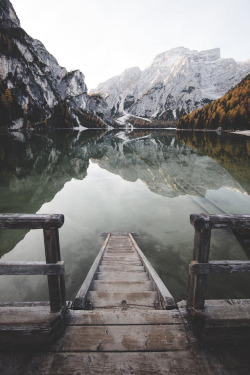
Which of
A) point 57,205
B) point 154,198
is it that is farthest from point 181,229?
point 57,205

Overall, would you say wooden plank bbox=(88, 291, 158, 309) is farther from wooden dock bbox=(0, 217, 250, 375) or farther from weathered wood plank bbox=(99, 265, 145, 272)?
weathered wood plank bbox=(99, 265, 145, 272)

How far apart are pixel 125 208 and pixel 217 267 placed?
39.8ft

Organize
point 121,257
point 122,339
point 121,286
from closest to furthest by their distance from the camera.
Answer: point 122,339
point 121,286
point 121,257

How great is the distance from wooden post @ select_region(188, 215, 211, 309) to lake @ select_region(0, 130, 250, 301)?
12.6ft

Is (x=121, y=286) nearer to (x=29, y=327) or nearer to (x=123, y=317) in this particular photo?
(x=123, y=317)

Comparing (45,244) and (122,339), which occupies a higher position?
(45,244)

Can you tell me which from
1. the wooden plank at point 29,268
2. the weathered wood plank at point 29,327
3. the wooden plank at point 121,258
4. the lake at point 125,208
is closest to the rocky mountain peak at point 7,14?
the lake at point 125,208

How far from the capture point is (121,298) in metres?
4.74

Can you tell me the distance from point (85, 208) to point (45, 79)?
21321 cm

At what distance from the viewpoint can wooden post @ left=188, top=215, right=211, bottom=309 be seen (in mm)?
3197

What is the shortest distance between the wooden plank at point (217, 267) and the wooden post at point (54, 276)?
2258mm

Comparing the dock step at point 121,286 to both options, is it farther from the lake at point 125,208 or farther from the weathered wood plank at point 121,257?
the lake at point 125,208

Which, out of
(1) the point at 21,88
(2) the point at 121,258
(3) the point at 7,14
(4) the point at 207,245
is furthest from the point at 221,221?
(3) the point at 7,14

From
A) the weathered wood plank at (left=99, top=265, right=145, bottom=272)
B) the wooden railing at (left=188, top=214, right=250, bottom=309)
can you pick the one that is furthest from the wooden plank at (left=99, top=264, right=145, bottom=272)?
the wooden railing at (left=188, top=214, right=250, bottom=309)
